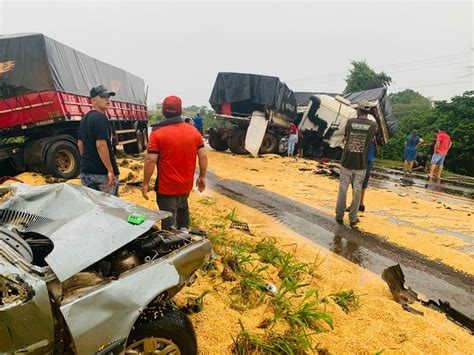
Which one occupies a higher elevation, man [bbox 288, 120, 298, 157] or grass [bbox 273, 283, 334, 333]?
man [bbox 288, 120, 298, 157]

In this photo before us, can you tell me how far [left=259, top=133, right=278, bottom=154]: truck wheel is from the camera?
15797mm

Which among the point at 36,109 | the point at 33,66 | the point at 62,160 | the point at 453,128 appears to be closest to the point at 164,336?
the point at 62,160

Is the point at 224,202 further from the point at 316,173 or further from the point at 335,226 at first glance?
the point at 316,173

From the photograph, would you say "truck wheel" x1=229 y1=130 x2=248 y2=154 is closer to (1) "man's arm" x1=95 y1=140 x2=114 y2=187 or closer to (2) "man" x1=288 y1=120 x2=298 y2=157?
(2) "man" x1=288 y1=120 x2=298 y2=157

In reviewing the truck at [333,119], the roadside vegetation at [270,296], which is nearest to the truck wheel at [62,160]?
the roadside vegetation at [270,296]

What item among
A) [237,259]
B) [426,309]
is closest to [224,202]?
[237,259]

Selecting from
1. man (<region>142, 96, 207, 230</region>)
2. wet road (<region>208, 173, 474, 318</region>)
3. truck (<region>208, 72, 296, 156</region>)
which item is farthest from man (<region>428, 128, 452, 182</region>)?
man (<region>142, 96, 207, 230</region>)

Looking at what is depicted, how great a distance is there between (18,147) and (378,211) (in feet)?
25.2

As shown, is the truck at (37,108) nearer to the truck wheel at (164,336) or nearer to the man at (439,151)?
the truck wheel at (164,336)

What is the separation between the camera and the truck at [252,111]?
14.8 m

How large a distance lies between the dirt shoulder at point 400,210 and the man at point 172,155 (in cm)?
344

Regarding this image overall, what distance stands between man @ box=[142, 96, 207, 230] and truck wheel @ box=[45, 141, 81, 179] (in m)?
4.75

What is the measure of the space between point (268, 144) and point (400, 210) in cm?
925

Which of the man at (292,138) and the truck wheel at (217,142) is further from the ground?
the man at (292,138)
